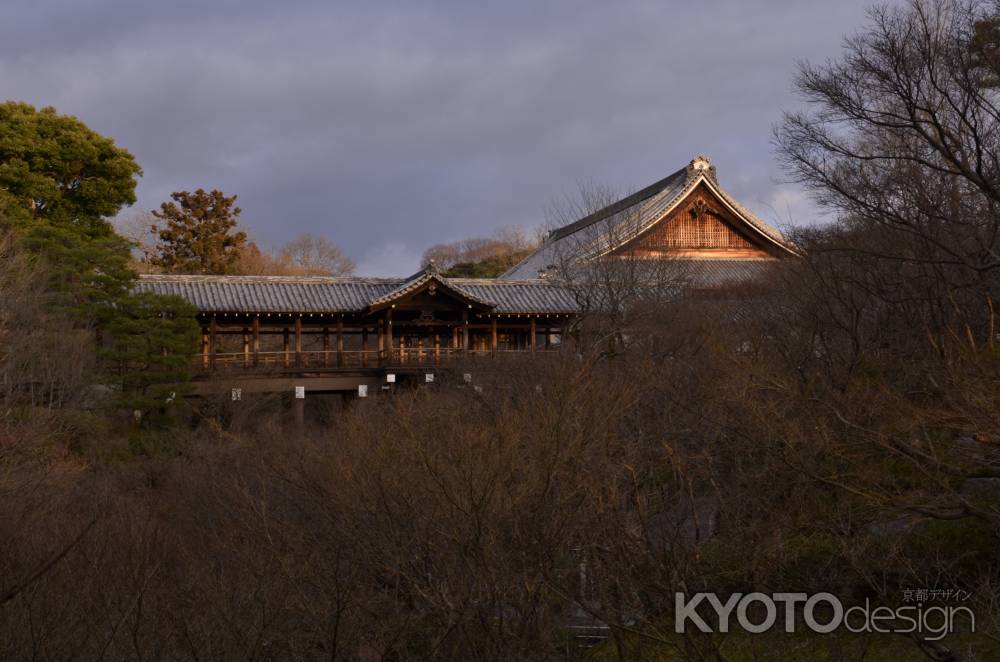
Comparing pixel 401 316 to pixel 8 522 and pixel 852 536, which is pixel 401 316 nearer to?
pixel 8 522

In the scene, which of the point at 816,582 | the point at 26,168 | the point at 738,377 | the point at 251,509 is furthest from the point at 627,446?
the point at 26,168

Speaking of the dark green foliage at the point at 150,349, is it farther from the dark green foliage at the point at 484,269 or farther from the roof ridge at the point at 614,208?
the dark green foliage at the point at 484,269

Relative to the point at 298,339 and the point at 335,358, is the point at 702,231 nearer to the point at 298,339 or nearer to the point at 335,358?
the point at 335,358

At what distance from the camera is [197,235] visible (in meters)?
36.6

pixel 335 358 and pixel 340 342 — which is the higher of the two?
pixel 340 342

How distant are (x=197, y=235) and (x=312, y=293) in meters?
14.1

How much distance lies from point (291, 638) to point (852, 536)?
221 inches

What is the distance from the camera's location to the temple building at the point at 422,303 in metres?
23.6

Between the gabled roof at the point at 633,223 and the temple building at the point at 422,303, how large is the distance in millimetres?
76

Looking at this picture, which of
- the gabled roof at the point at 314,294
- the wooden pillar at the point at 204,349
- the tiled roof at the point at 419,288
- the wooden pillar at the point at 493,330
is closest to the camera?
the wooden pillar at the point at 204,349

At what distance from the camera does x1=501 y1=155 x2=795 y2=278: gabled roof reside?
84.3ft

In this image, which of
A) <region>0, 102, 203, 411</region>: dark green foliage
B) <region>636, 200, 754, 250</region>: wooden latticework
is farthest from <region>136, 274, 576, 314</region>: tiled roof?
<region>636, 200, 754, 250</region>: wooden latticework

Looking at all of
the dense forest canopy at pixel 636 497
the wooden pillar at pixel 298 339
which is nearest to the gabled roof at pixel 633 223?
the wooden pillar at pixel 298 339

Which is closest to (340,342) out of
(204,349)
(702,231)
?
(204,349)
